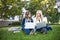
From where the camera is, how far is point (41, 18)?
1.70 m

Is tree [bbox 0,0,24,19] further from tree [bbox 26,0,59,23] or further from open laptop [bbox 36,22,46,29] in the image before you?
open laptop [bbox 36,22,46,29]

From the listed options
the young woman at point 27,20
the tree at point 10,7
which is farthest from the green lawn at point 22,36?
the tree at point 10,7

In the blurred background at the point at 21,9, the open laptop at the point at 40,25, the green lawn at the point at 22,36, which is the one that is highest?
the blurred background at the point at 21,9

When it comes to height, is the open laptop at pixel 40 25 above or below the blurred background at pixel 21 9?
below

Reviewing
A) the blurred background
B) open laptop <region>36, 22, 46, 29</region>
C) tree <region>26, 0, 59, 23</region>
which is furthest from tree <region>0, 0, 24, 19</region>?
open laptop <region>36, 22, 46, 29</region>

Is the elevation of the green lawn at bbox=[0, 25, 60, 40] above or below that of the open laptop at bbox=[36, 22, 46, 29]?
below

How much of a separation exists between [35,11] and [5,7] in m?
0.29

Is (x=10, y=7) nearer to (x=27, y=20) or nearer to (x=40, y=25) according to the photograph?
(x=27, y=20)

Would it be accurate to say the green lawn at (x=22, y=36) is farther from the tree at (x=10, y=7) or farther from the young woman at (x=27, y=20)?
the tree at (x=10, y=7)

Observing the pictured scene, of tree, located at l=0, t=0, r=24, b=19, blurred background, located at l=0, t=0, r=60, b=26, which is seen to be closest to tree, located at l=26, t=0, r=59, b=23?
blurred background, located at l=0, t=0, r=60, b=26

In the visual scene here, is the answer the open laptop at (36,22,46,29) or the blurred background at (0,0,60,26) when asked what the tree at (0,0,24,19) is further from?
the open laptop at (36,22,46,29)

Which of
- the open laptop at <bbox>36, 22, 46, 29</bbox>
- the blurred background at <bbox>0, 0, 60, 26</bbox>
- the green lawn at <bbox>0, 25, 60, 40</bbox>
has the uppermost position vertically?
the blurred background at <bbox>0, 0, 60, 26</bbox>

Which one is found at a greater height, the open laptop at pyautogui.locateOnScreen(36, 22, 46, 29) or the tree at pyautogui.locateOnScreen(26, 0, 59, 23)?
the tree at pyautogui.locateOnScreen(26, 0, 59, 23)

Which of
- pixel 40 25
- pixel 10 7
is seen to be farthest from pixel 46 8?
pixel 10 7
